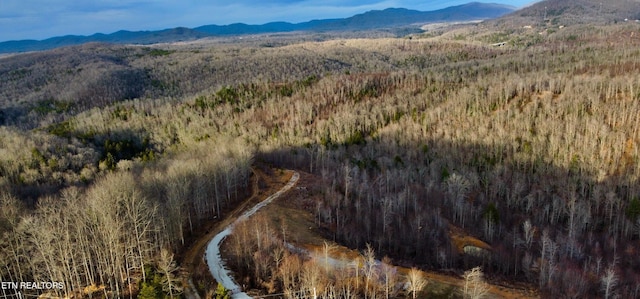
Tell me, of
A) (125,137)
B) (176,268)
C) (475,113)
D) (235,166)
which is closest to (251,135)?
(125,137)

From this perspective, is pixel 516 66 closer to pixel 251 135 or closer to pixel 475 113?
pixel 475 113

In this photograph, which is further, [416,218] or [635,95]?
[635,95]

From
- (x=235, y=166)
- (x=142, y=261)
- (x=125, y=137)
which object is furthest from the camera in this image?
(x=125, y=137)

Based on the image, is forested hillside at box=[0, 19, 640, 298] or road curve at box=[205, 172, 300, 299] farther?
forested hillside at box=[0, 19, 640, 298]

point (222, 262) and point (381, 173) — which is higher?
point (222, 262)

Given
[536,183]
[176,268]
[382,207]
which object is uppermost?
[176,268]

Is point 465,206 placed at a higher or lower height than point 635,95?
lower

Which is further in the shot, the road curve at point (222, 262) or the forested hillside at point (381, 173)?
the forested hillside at point (381, 173)

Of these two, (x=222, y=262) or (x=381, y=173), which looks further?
(x=381, y=173)
